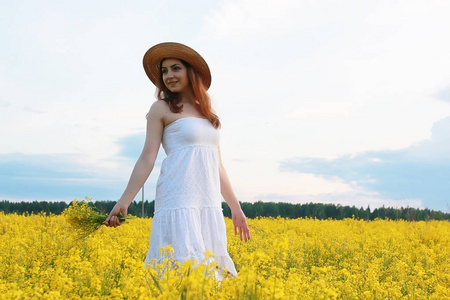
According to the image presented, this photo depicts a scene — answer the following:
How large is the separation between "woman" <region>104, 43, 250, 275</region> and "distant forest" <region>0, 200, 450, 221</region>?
40.0 ft

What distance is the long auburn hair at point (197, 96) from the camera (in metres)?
3.46

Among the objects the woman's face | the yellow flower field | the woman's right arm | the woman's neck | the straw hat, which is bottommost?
the yellow flower field

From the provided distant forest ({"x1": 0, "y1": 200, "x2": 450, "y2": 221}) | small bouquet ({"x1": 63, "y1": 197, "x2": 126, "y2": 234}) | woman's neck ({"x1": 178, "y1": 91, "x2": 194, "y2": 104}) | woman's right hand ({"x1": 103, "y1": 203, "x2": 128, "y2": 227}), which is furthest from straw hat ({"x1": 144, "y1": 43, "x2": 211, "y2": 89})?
distant forest ({"x1": 0, "y1": 200, "x2": 450, "y2": 221})

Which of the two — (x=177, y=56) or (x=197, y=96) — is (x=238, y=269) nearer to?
(x=197, y=96)

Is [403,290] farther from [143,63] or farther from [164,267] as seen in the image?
[143,63]

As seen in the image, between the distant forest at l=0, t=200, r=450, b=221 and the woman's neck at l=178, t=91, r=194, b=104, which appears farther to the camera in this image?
the distant forest at l=0, t=200, r=450, b=221

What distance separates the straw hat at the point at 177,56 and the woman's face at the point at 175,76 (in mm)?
61

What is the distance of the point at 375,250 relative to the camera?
7492 millimetres

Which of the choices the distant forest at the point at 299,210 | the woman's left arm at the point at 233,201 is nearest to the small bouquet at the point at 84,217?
the woman's left arm at the point at 233,201

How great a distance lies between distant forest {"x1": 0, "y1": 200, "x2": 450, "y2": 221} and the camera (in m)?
15.5

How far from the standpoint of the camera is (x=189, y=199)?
123 inches

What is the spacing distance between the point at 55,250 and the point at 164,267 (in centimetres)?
354

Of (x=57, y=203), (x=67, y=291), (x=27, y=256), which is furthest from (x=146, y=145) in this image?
(x=57, y=203)

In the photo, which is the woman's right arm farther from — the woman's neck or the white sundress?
the woman's neck
